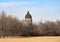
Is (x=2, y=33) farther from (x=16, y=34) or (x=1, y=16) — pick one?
(x=1, y=16)

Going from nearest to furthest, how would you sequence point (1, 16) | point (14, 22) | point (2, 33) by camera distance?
point (2, 33)
point (14, 22)
point (1, 16)

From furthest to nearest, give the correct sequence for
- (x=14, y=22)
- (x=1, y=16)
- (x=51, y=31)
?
(x=51, y=31), (x=1, y=16), (x=14, y=22)

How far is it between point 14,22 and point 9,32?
8324 mm

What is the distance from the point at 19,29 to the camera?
75750mm

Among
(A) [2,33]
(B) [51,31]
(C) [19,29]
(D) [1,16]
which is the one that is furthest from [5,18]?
(B) [51,31]

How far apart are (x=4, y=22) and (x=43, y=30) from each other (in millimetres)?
22376

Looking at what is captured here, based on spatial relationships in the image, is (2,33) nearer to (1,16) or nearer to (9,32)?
(9,32)

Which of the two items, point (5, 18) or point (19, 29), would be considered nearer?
point (19, 29)

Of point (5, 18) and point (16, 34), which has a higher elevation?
point (5, 18)

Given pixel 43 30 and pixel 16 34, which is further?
pixel 43 30

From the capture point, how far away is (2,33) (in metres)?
67.2

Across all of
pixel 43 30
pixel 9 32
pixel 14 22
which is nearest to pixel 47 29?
pixel 43 30

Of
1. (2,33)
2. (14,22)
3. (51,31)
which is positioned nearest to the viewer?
(2,33)

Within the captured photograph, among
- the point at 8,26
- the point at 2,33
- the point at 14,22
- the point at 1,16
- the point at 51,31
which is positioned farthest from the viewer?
the point at 51,31
